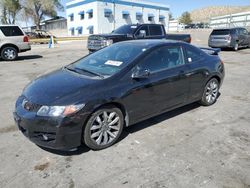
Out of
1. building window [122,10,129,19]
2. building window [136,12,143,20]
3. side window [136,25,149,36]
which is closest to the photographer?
side window [136,25,149,36]

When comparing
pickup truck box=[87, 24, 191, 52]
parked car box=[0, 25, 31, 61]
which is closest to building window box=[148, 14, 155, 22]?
pickup truck box=[87, 24, 191, 52]

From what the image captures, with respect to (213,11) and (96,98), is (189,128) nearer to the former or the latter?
(96,98)

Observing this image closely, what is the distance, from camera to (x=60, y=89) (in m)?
3.47

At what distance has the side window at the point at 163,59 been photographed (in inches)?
161

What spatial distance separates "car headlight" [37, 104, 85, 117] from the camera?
3.14 m

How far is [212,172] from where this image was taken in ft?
10.2

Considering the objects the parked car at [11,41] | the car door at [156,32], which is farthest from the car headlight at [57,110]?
the parked car at [11,41]

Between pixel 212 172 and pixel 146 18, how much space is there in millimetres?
48886

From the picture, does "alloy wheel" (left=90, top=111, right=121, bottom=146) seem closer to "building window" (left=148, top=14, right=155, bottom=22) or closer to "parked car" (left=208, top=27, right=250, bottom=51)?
"parked car" (left=208, top=27, right=250, bottom=51)

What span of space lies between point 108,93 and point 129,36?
9338 mm

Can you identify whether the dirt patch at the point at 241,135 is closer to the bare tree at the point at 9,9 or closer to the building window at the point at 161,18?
the building window at the point at 161,18

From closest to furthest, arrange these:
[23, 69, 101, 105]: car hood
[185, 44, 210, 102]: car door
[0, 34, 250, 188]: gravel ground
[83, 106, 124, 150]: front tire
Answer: [0, 34, 250, 188]: gravel ground, [23, 69, 101, 105]: car hood, [83, 106, 124, 150]: front tire, [185, 44, 210, 102]: car door

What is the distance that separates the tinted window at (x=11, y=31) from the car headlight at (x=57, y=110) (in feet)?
37.3

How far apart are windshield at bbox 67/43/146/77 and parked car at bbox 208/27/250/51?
14366mm
